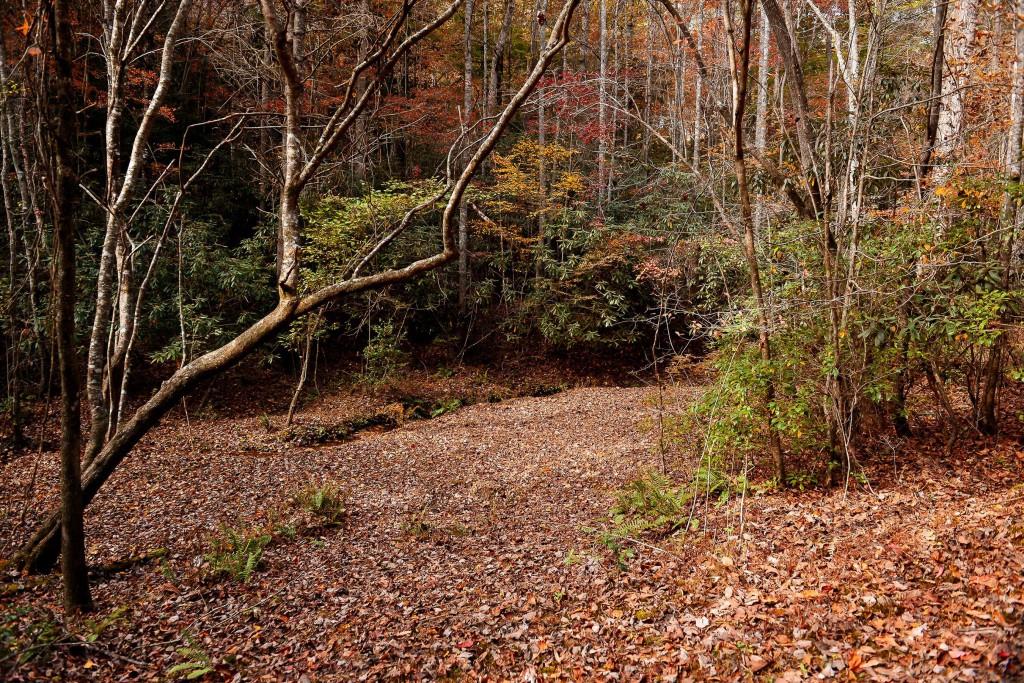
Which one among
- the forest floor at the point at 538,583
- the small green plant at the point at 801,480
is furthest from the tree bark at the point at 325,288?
the small green plant at the point at 801,480

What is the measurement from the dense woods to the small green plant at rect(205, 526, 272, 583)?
0.10ft

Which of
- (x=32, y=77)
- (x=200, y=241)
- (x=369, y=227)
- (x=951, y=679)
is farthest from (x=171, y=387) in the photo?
(x=200, y=241)

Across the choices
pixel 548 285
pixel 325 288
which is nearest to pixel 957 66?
pixel 325 288

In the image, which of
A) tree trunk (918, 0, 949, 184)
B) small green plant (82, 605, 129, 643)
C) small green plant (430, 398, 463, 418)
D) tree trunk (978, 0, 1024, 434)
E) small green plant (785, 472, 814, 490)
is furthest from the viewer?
small green plant (430, 398, 463, 418)

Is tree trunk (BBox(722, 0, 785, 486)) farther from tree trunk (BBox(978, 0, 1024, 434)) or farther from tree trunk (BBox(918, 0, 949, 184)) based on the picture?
tree trunk (BBox(918, 0, 949, 184))

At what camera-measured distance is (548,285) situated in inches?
553

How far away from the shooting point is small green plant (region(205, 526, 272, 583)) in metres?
4.82

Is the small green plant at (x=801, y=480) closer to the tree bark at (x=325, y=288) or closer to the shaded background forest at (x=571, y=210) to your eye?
the shaded background forest at (x=571, y=210)

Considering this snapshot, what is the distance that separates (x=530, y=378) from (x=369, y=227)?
5.44m

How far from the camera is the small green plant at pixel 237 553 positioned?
4.82 metres

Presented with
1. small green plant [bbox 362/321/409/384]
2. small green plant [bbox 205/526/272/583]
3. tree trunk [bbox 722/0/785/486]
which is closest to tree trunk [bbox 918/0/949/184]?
tree trunk [bbox 722/0/785/486]

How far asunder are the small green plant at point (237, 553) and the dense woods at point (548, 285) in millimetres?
32

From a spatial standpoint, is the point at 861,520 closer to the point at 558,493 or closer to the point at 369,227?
the point at 558,493

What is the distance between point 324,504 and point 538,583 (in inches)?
113
